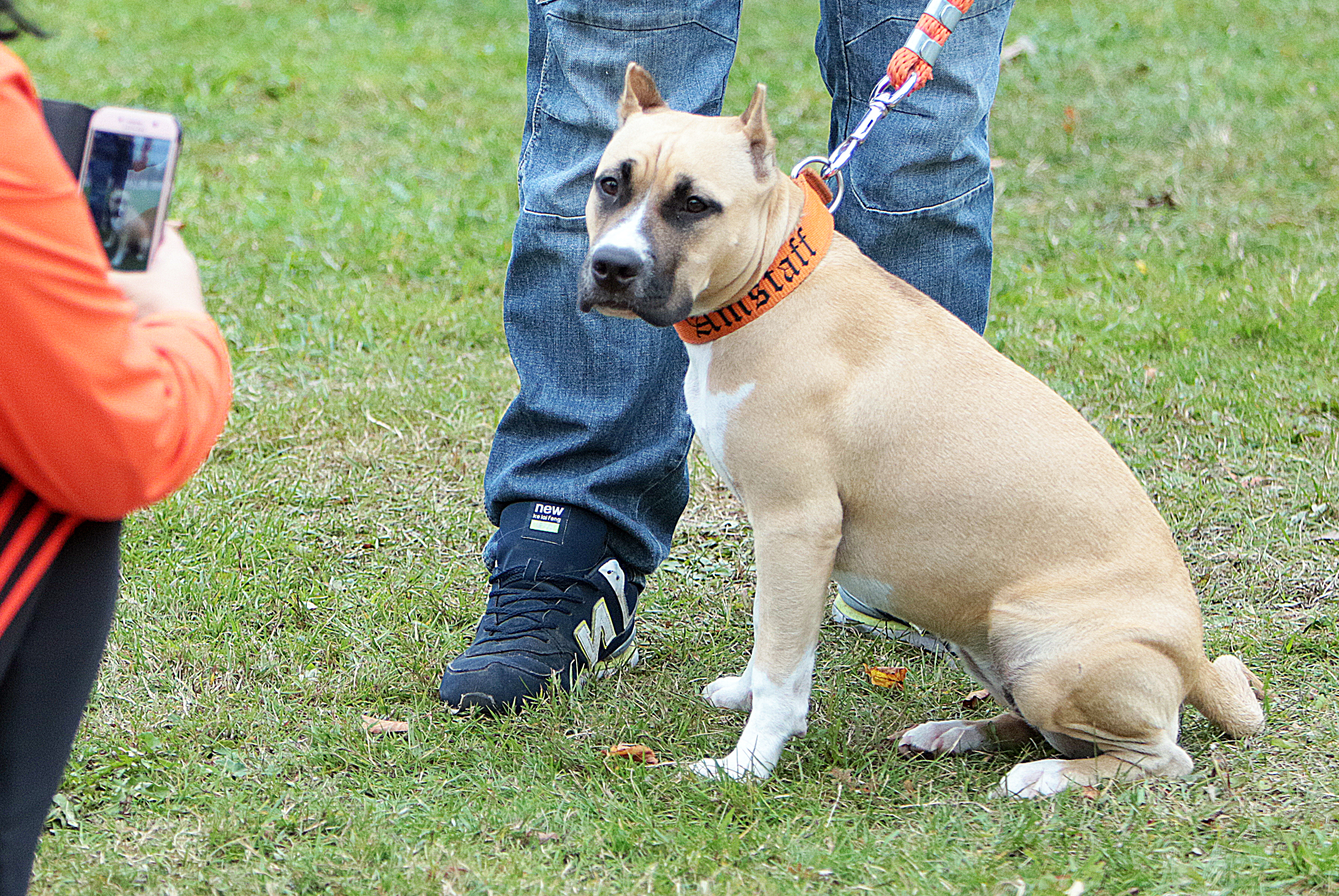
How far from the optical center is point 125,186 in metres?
1.62

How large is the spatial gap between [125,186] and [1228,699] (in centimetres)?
217

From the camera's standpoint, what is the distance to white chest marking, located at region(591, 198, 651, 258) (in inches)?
91.7

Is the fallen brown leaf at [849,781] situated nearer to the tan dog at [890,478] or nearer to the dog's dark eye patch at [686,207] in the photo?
the tan dog at [890,478]

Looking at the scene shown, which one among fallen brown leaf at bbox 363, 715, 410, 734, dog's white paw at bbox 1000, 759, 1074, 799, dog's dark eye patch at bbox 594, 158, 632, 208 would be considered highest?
dog's dark eye patch at bbox 594, 158, 632, 208

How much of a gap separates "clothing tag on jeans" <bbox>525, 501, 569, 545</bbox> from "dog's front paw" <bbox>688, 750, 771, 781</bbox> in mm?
704

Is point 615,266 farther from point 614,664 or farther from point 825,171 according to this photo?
point 614,664

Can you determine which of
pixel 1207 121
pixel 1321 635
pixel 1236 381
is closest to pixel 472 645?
pixel 1321 635

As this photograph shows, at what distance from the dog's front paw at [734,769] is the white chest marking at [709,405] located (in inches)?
21.5

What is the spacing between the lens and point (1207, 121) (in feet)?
22.9

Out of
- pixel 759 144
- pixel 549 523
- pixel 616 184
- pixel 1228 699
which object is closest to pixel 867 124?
pixel 759 144

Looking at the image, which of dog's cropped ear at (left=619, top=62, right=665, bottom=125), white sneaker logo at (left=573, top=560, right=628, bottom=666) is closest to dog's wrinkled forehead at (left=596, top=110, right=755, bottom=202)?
Answer: dog's cropped ear at (left=619, top=62, right=665, bottom=125)

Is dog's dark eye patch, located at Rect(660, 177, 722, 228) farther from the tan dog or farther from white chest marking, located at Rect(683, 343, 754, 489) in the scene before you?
white chest marking, located at Rect(683, 343, 754, 489)

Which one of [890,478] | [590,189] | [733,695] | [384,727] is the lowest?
[384,727]

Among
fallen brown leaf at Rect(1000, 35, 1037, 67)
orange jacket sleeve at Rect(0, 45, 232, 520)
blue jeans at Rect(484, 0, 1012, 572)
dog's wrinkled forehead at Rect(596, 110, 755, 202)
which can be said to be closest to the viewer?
orange jacket sleeve at Rect(0, 45, 232, 520)
